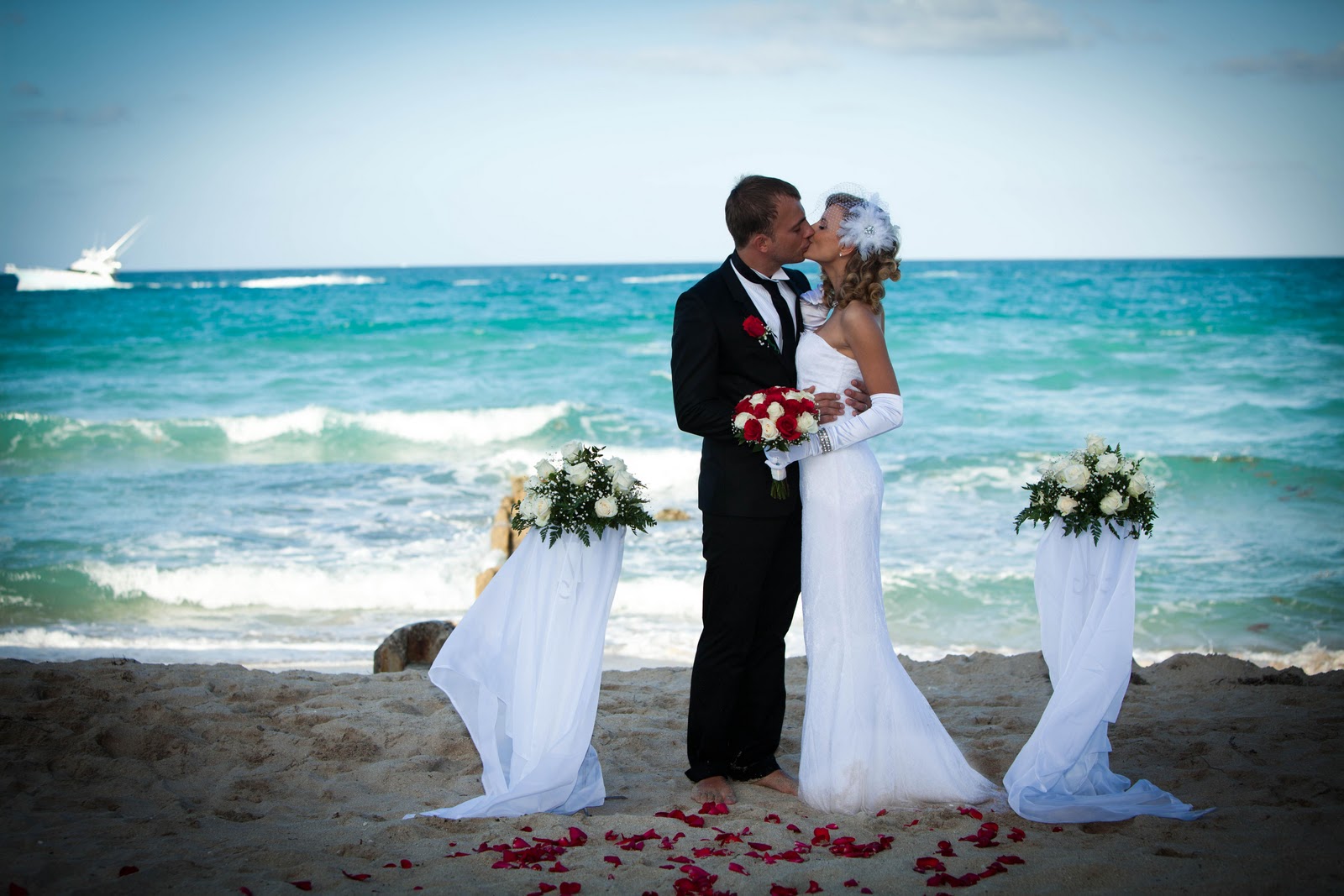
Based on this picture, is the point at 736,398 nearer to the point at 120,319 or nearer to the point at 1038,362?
the point at 1038,362

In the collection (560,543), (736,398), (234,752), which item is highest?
(736,398)

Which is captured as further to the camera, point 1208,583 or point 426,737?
point 1208,583

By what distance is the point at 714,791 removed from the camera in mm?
4348

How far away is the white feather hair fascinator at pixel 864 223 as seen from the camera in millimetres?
4223

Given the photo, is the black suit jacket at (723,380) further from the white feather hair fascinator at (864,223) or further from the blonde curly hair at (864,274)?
the white feather hair fascinator at (864,223)

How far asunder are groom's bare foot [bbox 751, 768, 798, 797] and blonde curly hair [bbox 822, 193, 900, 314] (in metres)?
2.06

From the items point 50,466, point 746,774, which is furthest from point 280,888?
point 50,466

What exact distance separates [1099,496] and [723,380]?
159cm

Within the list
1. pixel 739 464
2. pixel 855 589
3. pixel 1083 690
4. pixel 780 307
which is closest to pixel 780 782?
pixel 855 589

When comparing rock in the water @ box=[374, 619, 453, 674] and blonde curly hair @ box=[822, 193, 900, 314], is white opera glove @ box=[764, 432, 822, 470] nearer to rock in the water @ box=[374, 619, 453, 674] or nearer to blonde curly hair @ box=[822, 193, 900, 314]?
blonde curly hair @ box=[822, 193, 900, 314]

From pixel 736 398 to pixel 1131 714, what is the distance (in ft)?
9.58

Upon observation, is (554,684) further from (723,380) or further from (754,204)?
(754,204)

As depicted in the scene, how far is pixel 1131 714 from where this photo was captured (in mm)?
5426

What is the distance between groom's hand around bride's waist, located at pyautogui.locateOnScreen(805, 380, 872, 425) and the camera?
4.21m
